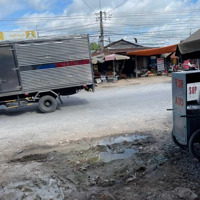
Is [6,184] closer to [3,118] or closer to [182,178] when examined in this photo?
[182,178]

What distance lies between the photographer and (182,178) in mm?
3447

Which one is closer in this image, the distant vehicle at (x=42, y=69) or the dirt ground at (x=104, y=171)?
the dirt ground at (x=104, y=171)

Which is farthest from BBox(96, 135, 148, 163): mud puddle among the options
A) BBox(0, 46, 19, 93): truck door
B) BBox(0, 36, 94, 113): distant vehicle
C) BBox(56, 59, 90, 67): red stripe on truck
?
BBox(0, 46, 19, 93): truck door

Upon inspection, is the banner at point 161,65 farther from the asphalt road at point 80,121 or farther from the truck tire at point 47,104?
the truck tire at point 47,104

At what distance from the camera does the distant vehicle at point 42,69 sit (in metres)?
8.21

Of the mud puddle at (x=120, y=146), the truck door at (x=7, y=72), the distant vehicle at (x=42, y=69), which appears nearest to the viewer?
the mud puddle at (x=120, y=146)

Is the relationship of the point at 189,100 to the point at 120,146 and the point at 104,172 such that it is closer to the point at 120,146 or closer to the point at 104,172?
the point at 120,146

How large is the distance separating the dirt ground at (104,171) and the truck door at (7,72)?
12.7 feet

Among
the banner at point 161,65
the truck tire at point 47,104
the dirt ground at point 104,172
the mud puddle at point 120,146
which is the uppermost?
the banner at point 161,65

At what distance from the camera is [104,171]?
3.90m

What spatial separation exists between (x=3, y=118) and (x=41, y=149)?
430 cm

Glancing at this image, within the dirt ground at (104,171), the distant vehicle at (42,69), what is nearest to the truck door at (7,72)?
the distant vehicle at (42,69)

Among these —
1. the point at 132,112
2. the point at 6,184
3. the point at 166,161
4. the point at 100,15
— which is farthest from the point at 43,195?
the point at 100,15

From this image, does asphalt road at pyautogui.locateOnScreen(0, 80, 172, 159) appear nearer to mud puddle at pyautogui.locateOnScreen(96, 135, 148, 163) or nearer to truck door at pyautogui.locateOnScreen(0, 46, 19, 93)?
mud puddle at pyautogui.locateOnScreen(96, 135, 148, 163)
